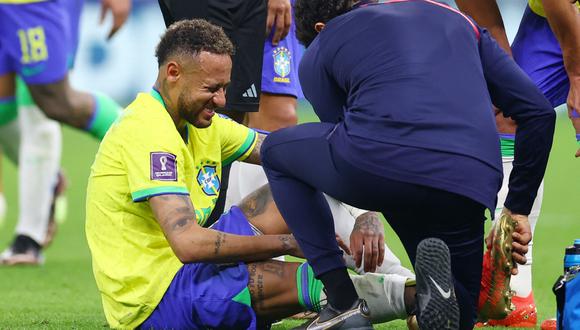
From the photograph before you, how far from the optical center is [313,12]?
4.05 metres

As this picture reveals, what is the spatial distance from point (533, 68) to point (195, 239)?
74.0 inches

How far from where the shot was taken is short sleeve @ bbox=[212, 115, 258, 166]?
14.9 ft

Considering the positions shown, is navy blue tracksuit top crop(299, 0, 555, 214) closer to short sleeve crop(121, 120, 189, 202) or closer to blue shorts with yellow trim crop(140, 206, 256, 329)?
short sleeve crop(121, 120, 189, 202)

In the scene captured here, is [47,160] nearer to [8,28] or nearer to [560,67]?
[8,28]

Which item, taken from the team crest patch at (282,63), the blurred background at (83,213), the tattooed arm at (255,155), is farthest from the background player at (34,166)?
the tattooed arm at (255,155)

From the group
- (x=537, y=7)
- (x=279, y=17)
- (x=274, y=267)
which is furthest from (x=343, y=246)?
(x=279, y=17)

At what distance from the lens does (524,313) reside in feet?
16.1

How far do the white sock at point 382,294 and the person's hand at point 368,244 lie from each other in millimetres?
46

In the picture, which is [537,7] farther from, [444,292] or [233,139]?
[444,292]

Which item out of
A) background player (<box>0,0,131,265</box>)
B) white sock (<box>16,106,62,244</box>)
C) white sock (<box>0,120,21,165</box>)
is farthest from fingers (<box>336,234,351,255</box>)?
white sock (<box>0,120,21,165</box>)

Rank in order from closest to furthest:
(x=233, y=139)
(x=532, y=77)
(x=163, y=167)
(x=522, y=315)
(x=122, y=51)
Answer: (x=163, y=167), (x=233, y=139), (x=522, y=315), (x=532, y=77), (x=122, y=51)

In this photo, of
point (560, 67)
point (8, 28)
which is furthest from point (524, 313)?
Answer: point (8, 28)

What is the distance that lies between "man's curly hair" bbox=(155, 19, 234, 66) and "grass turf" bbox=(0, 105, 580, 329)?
1.16m

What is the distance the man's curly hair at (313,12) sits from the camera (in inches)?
158
